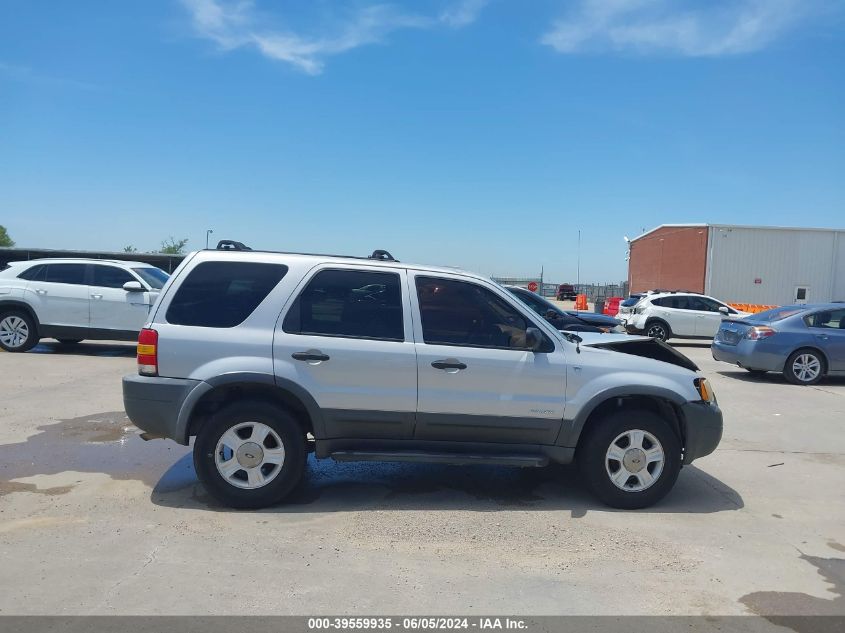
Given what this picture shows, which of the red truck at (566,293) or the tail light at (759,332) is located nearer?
the tail light at (759,332)

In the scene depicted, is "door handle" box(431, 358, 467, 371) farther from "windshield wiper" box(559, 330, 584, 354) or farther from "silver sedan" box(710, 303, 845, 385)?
"silver sedan" box(710, 303, 845, 385)

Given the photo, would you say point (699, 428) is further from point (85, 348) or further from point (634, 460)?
point (85, 348)

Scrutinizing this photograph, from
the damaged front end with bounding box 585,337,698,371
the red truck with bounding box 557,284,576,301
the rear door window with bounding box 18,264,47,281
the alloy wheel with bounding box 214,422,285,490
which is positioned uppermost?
the red truck with bounding box 557,284,576,301

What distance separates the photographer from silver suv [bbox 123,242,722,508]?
507cm

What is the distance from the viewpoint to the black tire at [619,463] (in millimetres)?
5281

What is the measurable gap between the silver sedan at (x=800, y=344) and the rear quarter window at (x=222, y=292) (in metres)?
9.89

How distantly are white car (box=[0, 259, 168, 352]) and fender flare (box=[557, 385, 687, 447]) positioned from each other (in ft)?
31.9

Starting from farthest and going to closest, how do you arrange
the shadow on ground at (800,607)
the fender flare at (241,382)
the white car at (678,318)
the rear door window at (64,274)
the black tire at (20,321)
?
the white car at (678,318) → the rear door window at (64,274) → the black tire at (20,321) → the fender flare at (241,382) → the shadow on ground at (800,607)

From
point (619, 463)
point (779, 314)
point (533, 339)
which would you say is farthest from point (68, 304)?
point (779, 314)

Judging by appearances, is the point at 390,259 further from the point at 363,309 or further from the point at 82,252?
the point at 82,252

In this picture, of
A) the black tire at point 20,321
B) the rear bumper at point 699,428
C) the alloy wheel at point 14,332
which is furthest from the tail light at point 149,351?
the alloy wheel at point 14,332

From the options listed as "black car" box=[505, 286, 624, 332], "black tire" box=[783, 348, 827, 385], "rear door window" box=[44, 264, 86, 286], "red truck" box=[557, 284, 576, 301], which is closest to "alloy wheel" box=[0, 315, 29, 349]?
"rear door window" box=[44, 264, 86, 286]

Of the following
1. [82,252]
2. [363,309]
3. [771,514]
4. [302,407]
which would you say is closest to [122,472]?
[302,407]

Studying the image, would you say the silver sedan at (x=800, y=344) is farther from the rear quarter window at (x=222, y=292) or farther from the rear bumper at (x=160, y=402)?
the rear bumper at (x=160, y=402)
